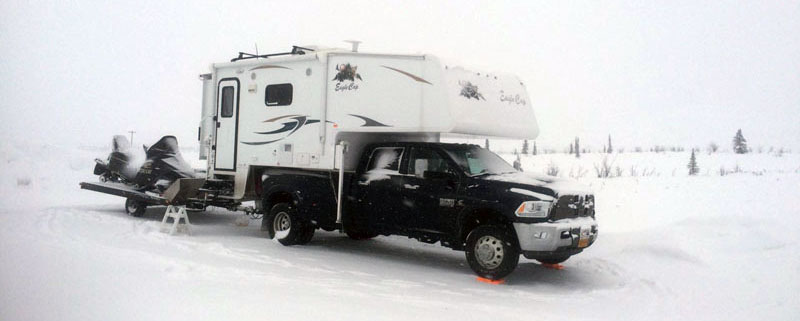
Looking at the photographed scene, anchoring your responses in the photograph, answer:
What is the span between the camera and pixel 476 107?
29.4ft

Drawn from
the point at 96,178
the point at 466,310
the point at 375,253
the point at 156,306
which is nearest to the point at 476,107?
the point at 375,253

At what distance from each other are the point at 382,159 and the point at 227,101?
3408 mm

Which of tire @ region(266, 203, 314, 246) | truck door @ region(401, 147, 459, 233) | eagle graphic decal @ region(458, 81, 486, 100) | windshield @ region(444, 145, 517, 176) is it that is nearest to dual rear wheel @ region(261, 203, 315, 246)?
tire @ region(266, 203, 314, 246)

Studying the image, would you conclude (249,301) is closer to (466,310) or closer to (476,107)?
(466,310)

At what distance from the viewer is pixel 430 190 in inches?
335

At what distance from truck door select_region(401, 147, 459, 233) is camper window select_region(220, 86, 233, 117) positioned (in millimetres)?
3757

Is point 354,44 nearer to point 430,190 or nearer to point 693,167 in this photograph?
point 430,190

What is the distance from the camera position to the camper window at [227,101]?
1117 centimetres

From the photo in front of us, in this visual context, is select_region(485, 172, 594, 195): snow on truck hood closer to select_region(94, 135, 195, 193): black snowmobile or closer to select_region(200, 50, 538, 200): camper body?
select_region(200, 50, 538, 200): camper body

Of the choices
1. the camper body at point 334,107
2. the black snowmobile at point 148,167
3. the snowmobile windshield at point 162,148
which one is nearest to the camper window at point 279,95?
the camper body at point 334,107

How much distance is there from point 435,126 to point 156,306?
414cm

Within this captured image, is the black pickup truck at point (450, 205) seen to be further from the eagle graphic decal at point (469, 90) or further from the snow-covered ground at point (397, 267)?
the eagle graphic decal at point (469, 90)

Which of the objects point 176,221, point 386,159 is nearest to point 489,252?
point 386,159

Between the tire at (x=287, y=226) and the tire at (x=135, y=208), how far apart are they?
357 cm
